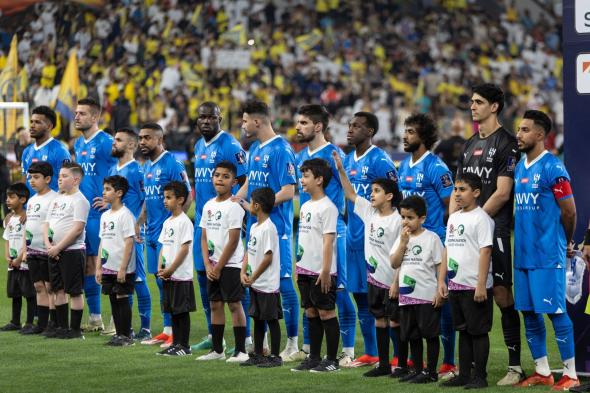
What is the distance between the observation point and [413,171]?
9.23 meters

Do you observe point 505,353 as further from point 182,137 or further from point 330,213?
point 182,137

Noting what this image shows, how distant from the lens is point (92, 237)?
1177 cm

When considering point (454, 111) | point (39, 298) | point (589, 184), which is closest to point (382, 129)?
point (454, 111)

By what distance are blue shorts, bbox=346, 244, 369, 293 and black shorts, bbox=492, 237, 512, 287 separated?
4.90 feet

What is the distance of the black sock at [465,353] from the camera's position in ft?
27.5

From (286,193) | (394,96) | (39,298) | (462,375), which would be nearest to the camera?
(462,375)

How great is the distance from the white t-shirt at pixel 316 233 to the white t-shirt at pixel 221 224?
0.68m

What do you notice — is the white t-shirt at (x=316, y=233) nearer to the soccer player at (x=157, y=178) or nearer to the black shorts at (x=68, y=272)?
the soccer player at (x=157, y=178)

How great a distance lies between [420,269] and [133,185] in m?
3.86

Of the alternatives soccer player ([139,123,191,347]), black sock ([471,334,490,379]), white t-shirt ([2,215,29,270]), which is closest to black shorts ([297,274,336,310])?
black sock ([471,334,490,379])

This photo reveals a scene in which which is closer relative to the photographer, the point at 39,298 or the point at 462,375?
the point at 462,375

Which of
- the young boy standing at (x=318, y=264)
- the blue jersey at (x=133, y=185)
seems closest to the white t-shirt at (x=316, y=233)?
the young boy standing at (x=318, y=264)

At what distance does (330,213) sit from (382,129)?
1765cm

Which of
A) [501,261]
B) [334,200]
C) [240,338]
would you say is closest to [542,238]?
[501,261]
